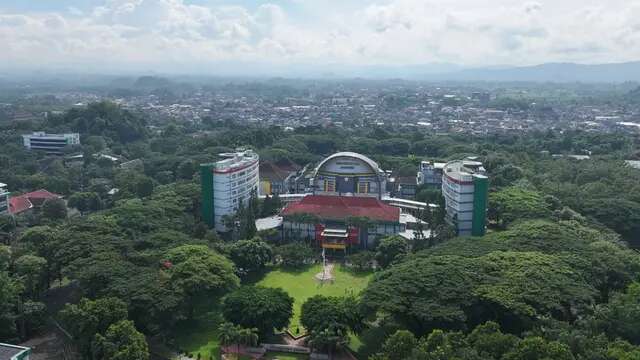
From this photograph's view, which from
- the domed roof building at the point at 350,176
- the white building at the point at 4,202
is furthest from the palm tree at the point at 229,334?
the white building at the point at 4,202

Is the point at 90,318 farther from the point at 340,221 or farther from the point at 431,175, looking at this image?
the point at 431,175

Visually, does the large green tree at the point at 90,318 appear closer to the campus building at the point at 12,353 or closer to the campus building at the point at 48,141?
the campus building at the point at 12,353

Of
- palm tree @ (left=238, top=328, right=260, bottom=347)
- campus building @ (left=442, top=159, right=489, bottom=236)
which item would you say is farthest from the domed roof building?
palm tree @ (left=238, top=328, right=260, bottom=347)

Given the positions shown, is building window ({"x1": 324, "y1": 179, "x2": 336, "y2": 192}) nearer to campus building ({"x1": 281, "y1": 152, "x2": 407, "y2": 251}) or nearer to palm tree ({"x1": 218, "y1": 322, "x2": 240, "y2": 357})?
campus building ({"x1": 281, "y1": 152, "x2": 407, "y2": 251})

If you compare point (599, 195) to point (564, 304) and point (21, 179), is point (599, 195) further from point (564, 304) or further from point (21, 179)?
point (21, 179)

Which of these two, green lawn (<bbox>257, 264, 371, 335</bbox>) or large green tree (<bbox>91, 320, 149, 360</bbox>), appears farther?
green lawn (<bbox>257, 264, 371, 335</bbox>)

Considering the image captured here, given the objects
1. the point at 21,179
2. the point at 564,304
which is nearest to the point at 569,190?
the point at 564,304

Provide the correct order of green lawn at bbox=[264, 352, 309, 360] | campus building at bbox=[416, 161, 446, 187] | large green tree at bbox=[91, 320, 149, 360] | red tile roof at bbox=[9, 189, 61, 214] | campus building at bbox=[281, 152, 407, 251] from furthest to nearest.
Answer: campus building at bbox=[416, 161, 446, 187] < red tile roof at bbox=[9, 189, 61, 214] < campus building at bbox=[281, 152, 407, 251] < green lawn at bbox=[264, 352, 309, 360] < large green tree at bbox=[91, 320, 149, 360]

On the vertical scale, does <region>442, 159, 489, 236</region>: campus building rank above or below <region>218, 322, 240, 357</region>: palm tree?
above

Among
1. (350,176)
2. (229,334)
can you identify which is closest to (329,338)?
(229,334)
